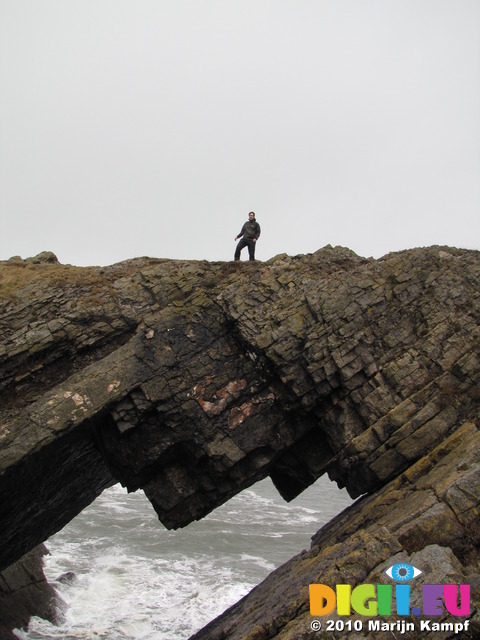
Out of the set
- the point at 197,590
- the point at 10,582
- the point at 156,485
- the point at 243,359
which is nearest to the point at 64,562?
the point at 10,582

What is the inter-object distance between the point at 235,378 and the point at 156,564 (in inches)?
1108

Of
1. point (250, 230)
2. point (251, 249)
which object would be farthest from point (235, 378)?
point (250, 230)

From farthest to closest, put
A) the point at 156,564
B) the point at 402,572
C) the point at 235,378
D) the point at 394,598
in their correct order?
the point at 156,564
the point at 235,378
the point at 402,572
the point at 394,598

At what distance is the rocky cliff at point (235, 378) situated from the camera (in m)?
18.0

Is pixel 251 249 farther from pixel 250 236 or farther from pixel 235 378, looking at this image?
pixel 235 378

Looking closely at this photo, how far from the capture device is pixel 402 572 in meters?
11.8

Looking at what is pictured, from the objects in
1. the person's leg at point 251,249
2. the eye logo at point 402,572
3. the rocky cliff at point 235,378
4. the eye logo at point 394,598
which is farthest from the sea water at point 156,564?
the person's leg at point 251,249

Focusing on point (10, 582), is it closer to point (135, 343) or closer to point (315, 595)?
point (135, 343)

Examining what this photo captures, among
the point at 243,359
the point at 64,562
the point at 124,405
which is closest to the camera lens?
the point at 124,405

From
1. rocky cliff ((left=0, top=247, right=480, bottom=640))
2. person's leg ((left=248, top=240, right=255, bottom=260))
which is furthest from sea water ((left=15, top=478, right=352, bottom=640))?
person's leg ((left=248, top=240, right=255, bottom=260))

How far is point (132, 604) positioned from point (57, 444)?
20722mm

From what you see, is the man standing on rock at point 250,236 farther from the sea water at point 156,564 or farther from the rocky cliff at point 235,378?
the sea water at point 156,564

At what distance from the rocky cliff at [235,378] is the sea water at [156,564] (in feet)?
37.5

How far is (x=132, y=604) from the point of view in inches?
1298
